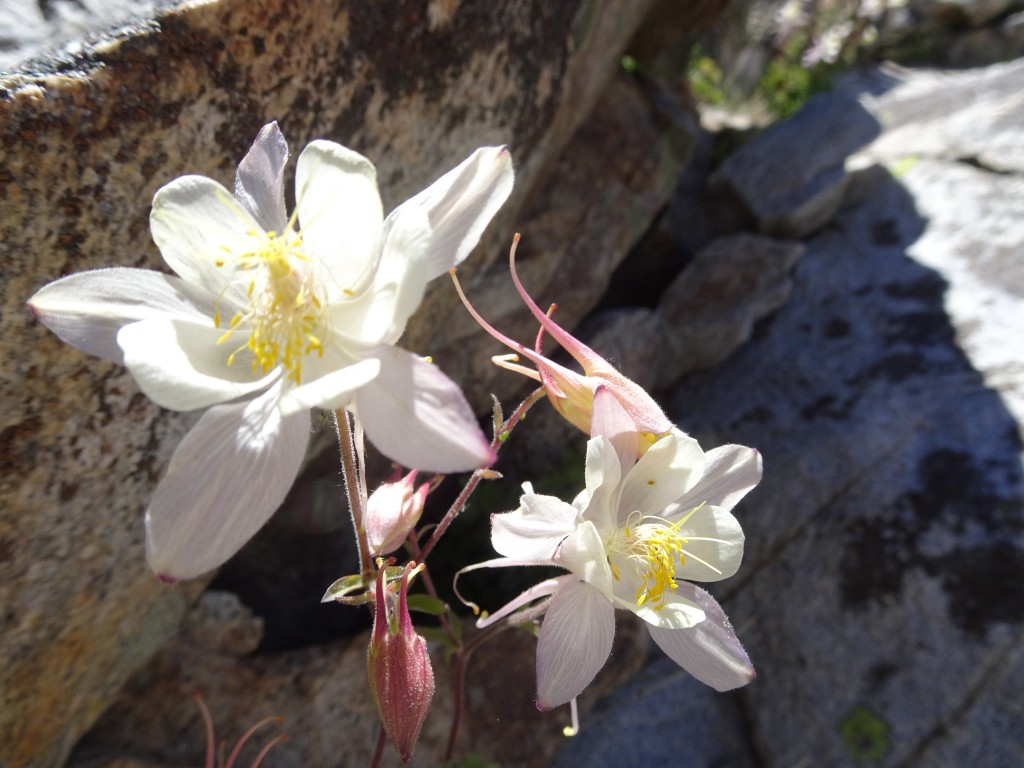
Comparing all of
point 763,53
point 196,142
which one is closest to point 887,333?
A: point 196,142

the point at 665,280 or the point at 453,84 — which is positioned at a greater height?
the point at 453,84

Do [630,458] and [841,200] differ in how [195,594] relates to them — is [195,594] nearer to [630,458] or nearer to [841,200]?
[630,458]

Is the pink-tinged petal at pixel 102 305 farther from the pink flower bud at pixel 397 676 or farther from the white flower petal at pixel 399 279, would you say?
the pink flower bud at pixel 397 676

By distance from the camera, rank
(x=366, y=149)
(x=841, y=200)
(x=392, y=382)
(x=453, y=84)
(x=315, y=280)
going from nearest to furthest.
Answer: (x=392, y=382) → (x=315, y=280) → (x=366, y=149) → (x=453, y=84) → (x=841, y=200)

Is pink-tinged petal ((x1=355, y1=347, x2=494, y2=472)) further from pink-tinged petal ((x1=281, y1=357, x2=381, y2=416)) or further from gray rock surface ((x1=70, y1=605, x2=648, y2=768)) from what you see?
gray rock surface ((x1=70, y1=605, x2=648, y2=768))

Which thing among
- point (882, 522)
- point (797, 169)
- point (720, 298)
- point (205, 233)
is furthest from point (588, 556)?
point (797, 169)

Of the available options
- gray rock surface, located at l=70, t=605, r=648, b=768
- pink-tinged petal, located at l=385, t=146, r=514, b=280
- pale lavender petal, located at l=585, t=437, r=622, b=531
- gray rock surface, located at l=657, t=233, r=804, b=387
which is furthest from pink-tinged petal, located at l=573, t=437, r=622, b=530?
gray rock surface, located at l=657, t=233, r=804, b=387

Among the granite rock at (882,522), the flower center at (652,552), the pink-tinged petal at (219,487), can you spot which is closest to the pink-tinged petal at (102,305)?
A: the pink-tinged petal at (219,487)
